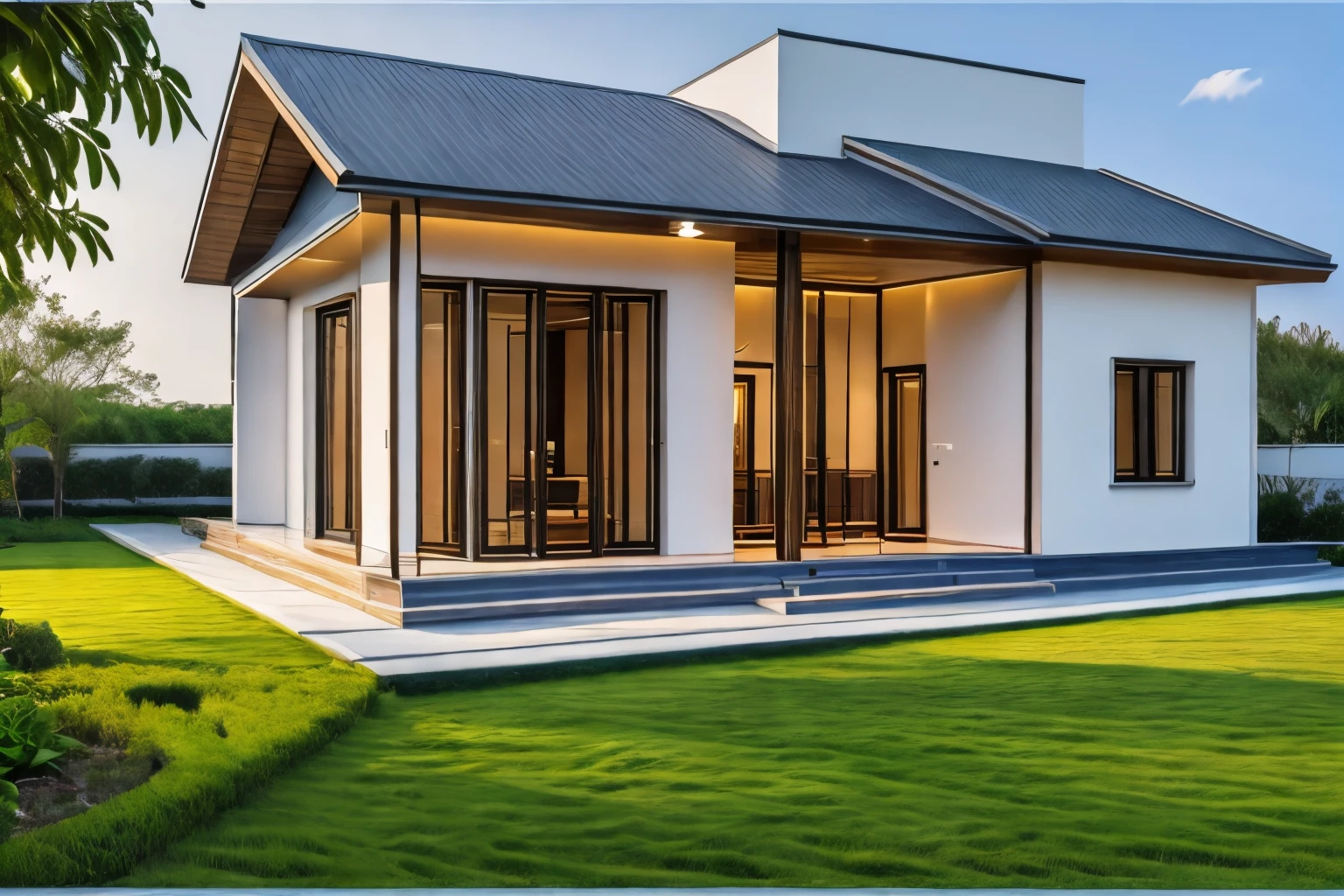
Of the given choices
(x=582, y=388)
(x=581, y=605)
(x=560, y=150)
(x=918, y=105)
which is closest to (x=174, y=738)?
(x=581, y=605)

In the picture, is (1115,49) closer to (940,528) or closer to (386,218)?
(940,528)

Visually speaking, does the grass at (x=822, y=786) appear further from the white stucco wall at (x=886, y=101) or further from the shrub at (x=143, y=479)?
the shrub at (x=143, y=479)

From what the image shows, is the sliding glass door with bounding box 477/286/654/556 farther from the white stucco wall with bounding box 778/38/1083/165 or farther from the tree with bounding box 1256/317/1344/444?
the tree with bounding box 1256/317/1344/444

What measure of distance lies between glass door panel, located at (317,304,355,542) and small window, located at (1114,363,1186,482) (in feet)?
29.7

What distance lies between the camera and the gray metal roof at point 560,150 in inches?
420

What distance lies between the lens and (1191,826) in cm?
476

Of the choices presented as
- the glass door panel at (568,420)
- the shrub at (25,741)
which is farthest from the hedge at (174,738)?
the glass door panel at (568,420)

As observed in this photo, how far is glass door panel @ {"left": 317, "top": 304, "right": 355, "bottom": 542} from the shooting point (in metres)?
13.6

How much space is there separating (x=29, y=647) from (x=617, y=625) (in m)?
4.45

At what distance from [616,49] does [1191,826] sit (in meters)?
26.3

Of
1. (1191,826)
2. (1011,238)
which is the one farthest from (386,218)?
(1191,826)

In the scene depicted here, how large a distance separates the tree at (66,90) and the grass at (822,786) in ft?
7.75

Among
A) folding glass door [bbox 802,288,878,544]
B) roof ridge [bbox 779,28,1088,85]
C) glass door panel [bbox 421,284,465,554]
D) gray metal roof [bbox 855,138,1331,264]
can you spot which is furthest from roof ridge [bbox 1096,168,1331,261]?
glass door panel [bbox 421,284,465,554]

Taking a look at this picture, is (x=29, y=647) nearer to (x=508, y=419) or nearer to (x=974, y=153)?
(x=508, y=419)
